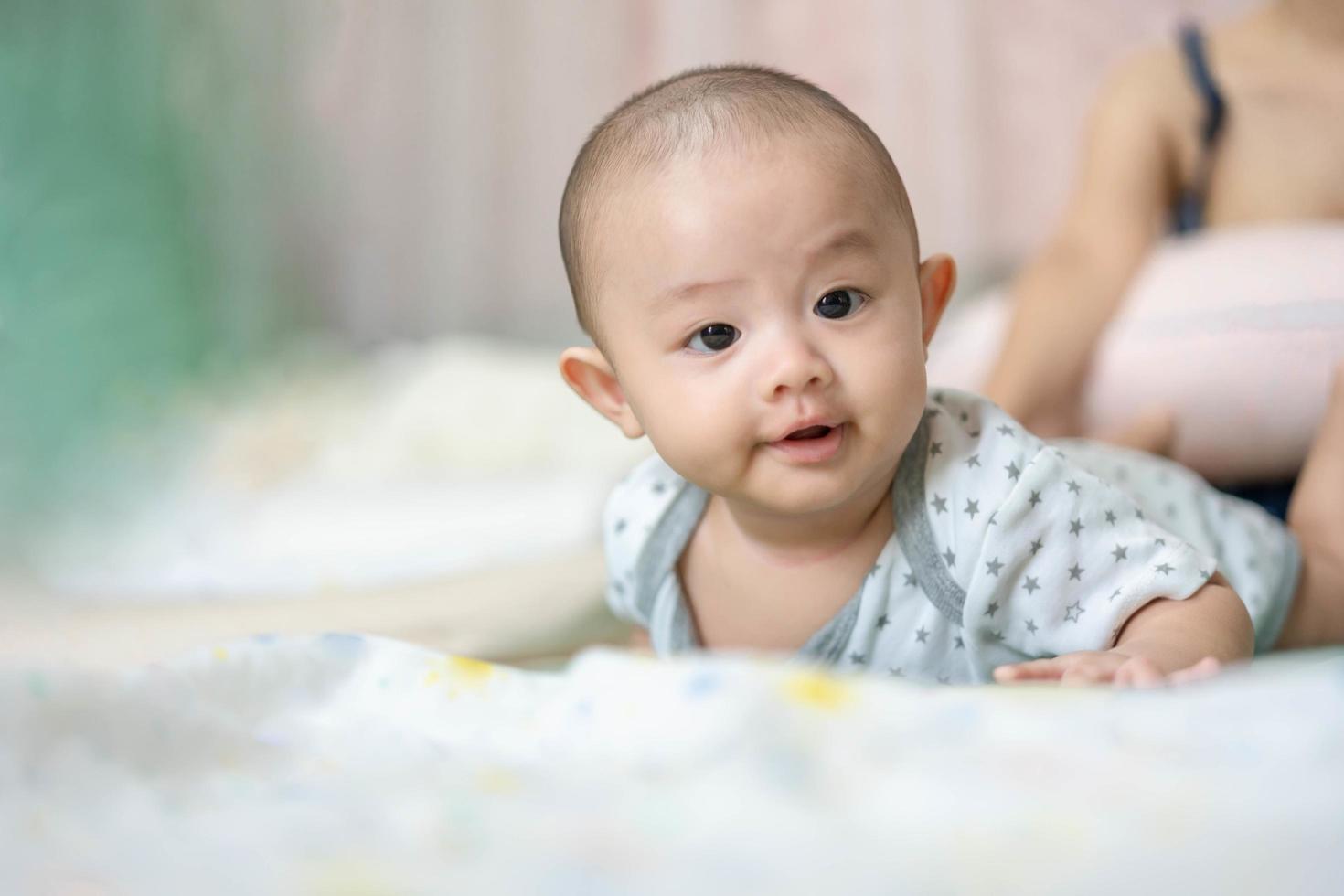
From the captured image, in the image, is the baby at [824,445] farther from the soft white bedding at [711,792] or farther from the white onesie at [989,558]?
the soft white bedding at [711,792]

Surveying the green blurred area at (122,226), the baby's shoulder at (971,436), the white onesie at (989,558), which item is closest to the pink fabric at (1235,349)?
the white onesie at (989,558)

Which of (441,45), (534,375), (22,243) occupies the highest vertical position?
(441,45)

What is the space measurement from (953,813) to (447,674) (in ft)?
1.02

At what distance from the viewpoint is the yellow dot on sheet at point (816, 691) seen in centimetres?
50

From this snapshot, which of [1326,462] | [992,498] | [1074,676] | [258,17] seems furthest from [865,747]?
[258,17]

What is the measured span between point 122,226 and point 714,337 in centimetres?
148

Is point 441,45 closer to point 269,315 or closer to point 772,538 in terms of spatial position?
point 269,315

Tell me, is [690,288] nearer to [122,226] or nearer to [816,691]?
[816,691]

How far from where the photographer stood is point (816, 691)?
0.51 m

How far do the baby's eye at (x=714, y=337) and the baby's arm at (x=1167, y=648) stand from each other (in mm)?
250

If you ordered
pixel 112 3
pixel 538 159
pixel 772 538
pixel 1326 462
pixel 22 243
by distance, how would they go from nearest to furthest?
1. pixel 772 538
2. pixel 1326 462
3. pixel 22 243
4. pixel 112 3
5. pixel 538 159

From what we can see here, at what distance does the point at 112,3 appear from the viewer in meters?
1.83

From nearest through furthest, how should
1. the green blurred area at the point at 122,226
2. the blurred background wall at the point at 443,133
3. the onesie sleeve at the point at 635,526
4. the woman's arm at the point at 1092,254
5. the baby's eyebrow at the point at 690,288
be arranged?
1. the baby's eyebrow at the point at 690,288
2. the onesie sleeve at the point at 635,526
3. the woman's arm at the point at 1092,254
4. the green blurred area at the point at 122,226
5. the blurred background wall at the point at 443,133

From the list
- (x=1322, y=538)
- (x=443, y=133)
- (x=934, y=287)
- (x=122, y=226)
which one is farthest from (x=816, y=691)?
(x=443, y=133)
